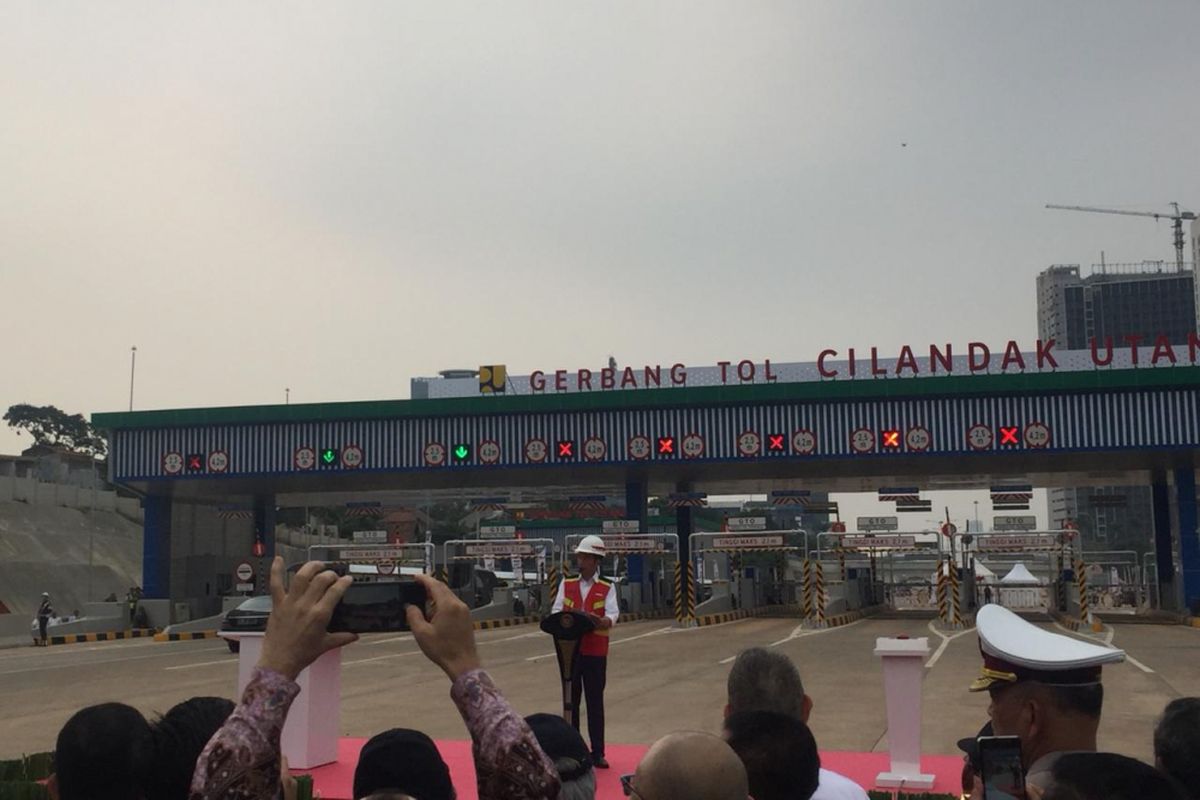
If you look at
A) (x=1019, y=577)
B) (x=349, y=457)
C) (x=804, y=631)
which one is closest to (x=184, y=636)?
(x=349, y=457)

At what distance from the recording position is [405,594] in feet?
9.93

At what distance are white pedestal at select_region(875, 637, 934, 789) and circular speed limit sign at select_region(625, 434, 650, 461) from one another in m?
25.9

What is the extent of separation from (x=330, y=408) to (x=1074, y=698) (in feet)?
111

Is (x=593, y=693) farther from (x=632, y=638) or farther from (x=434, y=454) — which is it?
(x=434, y=454)

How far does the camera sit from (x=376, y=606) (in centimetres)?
303

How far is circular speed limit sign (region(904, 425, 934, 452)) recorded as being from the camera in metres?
32.8

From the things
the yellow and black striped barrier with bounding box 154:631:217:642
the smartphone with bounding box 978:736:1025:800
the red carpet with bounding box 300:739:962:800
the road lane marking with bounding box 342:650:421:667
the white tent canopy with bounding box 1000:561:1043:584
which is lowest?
the white tent canopy with bounding box 1000:561:1043:584

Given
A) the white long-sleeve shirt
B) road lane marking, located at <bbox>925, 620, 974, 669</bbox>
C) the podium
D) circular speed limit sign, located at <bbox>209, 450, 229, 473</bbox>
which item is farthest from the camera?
circular speed limit sign, located at <bbox>209, 450, 229, 473</bbox>

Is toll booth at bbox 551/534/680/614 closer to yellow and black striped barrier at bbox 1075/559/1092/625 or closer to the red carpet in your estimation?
yellow and black striped barrier at bbox 1075/559/1092/625

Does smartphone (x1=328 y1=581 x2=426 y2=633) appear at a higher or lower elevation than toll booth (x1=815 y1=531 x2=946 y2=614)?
higher

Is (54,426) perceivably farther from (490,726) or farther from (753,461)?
(490,726)

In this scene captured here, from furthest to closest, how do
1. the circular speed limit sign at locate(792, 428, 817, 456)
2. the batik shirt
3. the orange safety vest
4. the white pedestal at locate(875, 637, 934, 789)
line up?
the circular speed limit sign at locate(792, 428, 817, 456), the orange safety vest, the white pedestal at locate(875, 637, 934, 789), the batik shirt

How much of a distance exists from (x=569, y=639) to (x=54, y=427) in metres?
111

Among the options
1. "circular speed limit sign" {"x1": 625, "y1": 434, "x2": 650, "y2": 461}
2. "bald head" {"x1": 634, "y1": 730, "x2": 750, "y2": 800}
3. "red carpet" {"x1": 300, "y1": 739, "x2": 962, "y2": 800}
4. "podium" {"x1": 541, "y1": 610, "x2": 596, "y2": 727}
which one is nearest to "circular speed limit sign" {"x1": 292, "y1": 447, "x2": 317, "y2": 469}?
"circular speed limit sign" {"x1": 625, "y1": 434, "x2": 650, "y2": 461}
